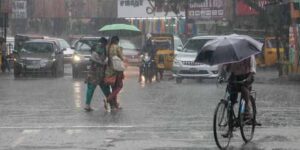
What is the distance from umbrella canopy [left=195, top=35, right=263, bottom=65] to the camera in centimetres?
1164

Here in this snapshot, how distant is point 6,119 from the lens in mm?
16266

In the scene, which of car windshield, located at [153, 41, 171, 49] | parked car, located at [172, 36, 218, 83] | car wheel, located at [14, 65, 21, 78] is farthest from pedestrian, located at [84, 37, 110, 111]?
car windshield, located at [153, 41, 171, 49]

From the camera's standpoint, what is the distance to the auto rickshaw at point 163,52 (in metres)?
31.4

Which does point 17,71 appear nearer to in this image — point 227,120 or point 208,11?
point 227,120

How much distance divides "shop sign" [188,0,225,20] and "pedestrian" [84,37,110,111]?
3624cm

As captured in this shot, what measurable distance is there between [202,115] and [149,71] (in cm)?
1242

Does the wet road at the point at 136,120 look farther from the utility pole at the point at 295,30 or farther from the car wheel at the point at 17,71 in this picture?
the car wheel at the point at 17,71

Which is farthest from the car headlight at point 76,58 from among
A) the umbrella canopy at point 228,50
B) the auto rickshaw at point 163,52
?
the umbrella canopy at point 228,50

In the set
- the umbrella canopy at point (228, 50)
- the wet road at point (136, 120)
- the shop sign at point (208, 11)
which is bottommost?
the wet road at point (136, 120)

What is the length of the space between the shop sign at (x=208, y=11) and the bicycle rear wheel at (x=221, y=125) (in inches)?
1663

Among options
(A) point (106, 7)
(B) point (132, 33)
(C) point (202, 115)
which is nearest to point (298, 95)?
(C) point (202, 115)

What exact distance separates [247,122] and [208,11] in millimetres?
42291

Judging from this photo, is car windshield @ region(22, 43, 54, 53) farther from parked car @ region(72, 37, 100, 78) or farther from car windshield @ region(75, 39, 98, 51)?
parked car @ region(72, 37, 100, 78)

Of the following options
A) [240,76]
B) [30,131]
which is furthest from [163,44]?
[240,76]
